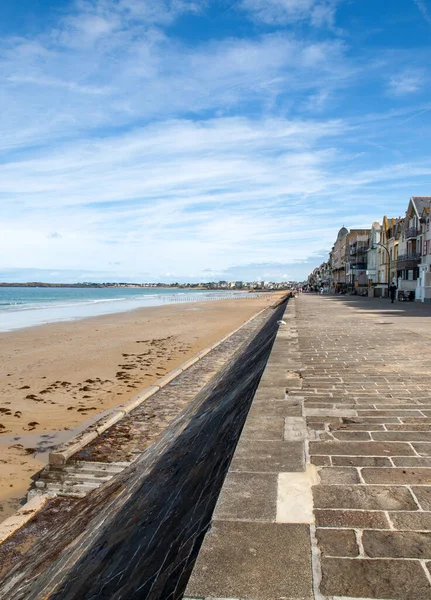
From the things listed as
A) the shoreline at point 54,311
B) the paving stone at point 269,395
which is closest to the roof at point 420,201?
the shoreline at point 54,311

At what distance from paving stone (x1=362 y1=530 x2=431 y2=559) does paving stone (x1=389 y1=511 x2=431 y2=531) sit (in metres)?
0.07

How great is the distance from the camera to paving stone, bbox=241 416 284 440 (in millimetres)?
4414

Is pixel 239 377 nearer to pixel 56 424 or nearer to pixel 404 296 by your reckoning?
pixel 56 424

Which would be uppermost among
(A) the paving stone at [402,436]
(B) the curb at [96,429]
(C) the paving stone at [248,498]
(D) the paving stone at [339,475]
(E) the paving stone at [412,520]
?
(A) the paving stone at [402,436]

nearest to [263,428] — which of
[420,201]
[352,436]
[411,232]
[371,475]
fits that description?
[352,436]

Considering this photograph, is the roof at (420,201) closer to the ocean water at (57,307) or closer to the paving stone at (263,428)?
the ocean water at (57,307)

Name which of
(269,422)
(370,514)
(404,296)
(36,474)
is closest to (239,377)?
(36,474)

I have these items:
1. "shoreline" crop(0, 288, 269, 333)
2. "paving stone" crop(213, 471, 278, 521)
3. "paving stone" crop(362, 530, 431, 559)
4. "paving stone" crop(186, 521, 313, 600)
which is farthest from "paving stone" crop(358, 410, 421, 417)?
"shoreline" crop(0, 288, 269, 333)

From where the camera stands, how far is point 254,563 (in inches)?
92.8

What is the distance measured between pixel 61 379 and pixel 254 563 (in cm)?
1225

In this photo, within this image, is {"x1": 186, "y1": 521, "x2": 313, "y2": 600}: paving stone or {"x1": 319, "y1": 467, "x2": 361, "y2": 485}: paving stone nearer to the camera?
{"x1": 186, "y1": 521, "x2": 313, "y2": 600}: paving stone

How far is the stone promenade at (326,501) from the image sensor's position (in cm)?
223

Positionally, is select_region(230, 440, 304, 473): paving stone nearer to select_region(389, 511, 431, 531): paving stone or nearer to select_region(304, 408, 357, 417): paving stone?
select_region(389, 511, 431, 531): paving stone

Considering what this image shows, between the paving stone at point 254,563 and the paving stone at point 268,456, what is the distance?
88 cm
